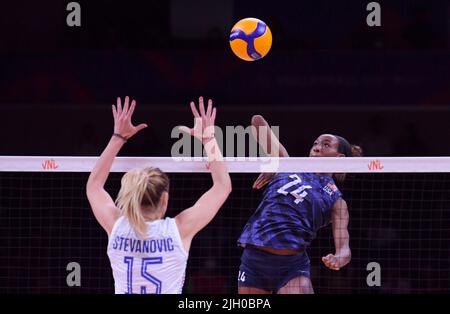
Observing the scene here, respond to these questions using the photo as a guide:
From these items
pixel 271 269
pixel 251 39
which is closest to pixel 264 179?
pixel 271 269

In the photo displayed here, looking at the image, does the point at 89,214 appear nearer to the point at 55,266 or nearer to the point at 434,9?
the point at 55,266

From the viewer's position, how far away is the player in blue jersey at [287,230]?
7027 millimetres

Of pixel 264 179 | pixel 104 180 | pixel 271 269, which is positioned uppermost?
pixel 104 180

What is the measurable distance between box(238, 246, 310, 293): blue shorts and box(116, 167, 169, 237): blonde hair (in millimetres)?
2465

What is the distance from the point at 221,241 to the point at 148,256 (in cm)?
636

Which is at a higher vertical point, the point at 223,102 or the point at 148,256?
the point at 223,102

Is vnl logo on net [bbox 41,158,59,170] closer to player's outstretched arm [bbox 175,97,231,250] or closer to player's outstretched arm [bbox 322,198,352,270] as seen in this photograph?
player's outstretched arm [bbox 175,97,231,250]

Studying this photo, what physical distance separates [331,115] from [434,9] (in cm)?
247

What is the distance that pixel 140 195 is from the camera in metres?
4.65

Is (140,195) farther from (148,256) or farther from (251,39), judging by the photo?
(251,39)

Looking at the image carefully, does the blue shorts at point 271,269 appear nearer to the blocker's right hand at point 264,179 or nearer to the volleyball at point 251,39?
the blocker's right hand at point 264,179

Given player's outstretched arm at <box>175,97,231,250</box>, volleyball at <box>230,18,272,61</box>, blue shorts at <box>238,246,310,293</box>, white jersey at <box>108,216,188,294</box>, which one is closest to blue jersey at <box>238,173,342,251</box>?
blue shorts at <box>238,246,310,293</box>

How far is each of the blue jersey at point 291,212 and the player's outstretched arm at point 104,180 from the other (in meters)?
1.99

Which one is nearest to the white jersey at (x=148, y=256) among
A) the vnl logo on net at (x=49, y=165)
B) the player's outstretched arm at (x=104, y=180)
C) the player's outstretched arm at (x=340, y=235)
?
the player's outstretched arm at (x=104, y=180)
